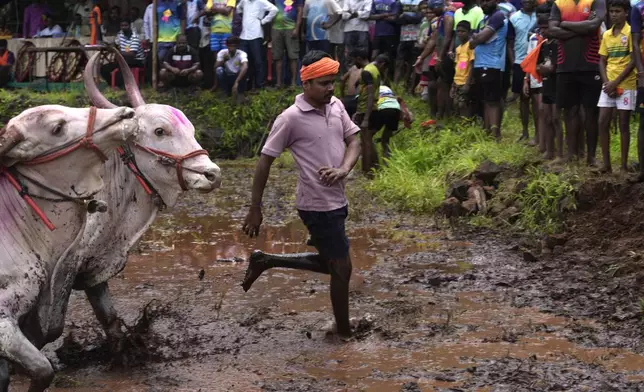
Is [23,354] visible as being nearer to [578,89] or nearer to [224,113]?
[578,89]

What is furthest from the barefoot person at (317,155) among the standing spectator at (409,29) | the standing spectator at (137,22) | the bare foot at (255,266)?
the standing spectator at (137,22)

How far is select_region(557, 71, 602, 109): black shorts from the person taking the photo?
10.6 meters

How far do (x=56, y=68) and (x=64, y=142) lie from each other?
49.2ft

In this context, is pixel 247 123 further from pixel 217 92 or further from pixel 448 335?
pixel 448 335

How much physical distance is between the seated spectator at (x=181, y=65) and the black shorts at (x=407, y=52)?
345 cm

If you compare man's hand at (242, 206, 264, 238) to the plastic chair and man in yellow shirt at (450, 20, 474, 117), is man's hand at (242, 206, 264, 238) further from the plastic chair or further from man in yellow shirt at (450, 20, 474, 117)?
the plastic chair

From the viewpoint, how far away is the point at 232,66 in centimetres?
1756

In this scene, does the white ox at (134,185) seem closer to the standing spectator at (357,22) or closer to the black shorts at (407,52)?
the standing spectator at (357,22)

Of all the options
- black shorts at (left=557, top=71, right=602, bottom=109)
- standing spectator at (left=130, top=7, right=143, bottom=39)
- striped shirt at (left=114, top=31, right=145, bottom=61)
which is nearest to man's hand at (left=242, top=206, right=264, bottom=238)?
black shorts at (left=557, top=71, right=602, bottom=109)

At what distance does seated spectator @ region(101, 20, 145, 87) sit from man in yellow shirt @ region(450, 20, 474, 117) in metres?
6.27

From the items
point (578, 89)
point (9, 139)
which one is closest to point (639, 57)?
point (578, 89)

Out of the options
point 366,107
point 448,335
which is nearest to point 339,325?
point 448,335

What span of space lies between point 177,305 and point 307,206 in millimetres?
1835

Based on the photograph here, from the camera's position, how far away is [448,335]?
6801mm
